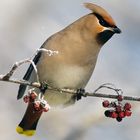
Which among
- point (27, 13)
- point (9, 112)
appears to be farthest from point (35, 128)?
point (27, 13)

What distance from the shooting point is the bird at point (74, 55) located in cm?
430

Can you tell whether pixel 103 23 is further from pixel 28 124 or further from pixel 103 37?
pixel 28 124

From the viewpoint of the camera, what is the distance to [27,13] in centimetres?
486

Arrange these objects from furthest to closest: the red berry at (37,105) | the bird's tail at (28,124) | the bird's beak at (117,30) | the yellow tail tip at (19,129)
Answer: the yellow tail tip at (19,129)
the bird's tail at (28,124)
the bird's beak at (117,30)
the red berry at (37,105)

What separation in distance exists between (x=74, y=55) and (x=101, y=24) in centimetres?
32

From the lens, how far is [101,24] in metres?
4.40

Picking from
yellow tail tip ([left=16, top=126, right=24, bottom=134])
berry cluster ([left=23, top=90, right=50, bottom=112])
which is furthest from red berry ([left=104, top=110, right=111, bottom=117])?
yellow tail tip ([left=16, top=126, right=24, bottom=134])

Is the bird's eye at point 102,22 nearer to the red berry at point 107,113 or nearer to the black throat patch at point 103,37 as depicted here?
the black throat patch at point 103,37

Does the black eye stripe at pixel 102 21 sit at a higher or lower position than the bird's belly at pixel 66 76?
higher

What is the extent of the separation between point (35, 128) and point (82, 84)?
0.79m

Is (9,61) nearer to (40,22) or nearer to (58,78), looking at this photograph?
(40,22)

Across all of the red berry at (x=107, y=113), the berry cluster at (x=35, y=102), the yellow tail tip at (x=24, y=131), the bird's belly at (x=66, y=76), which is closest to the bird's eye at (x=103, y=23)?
the bird's belly at (x=66, y=76)

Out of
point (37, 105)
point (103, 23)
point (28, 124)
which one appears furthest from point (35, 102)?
point (28, 124)

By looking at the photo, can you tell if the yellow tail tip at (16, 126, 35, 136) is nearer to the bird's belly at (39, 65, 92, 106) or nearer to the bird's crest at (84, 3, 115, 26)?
the bird's belly at (39, 65, 92, 106)
